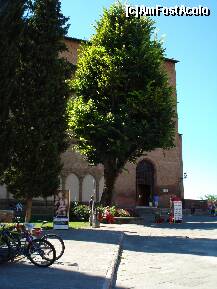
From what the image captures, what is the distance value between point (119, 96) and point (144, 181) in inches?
774

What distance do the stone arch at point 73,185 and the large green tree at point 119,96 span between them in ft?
36.5

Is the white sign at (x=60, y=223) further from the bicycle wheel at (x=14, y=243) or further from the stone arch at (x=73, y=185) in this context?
the stone arch at (x=73, y=185)

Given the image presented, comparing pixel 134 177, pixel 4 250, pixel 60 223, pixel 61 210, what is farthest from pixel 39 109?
pixel 134 177

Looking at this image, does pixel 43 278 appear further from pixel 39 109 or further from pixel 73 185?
pixel 73 185

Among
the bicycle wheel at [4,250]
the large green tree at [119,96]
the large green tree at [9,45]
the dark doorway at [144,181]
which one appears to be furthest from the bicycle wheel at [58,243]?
the dark doorway at [144,181]

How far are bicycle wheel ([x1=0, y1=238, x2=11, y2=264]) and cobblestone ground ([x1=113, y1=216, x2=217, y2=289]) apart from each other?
8.26 ft

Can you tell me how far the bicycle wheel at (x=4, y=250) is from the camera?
10492 mm

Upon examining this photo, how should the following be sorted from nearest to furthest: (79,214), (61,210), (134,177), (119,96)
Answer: (61,210) → (79,214) → (119,96) → (134,177)

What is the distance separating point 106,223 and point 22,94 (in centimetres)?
1106

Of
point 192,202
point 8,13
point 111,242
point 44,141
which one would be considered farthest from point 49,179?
point 192,202

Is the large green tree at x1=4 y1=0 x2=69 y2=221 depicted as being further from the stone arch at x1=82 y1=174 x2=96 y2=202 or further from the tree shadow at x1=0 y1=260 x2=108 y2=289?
the stone arch at x1=82 y1=174 x2=96 y2=202

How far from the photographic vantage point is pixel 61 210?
872 inches

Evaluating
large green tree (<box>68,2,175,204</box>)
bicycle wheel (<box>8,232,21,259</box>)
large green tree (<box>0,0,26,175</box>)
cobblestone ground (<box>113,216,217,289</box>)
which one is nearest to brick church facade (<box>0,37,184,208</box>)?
large green tree (<box>68,2,175,204</box>)

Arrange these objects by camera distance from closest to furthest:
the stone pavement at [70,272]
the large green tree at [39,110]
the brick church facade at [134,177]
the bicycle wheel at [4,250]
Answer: the stone pavement at [70,272], the bicycle wheel at [4,250], the large green tree at [39,110], the brick church facade at [134,177]
